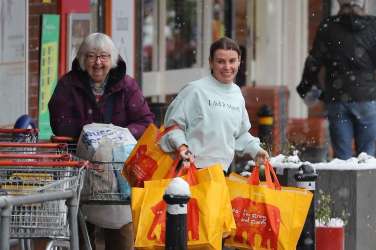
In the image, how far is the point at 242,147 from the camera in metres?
8.41

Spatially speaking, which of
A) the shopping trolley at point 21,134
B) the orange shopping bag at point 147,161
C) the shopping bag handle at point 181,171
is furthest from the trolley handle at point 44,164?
the shopping trolley at point 21,134

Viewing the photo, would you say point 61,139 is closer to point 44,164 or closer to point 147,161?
point 147,161

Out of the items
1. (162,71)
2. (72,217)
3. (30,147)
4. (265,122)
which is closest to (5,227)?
(72,217)

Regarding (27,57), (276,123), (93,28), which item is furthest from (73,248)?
(276,123)

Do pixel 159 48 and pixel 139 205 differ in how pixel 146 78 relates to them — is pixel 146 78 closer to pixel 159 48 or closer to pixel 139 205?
pixel 159 48

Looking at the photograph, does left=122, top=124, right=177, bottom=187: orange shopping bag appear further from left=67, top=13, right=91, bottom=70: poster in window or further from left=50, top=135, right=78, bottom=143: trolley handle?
left=67, top=13, right=91, bottom=70: poster in window

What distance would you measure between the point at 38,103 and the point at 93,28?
139 cm

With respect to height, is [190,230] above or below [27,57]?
below

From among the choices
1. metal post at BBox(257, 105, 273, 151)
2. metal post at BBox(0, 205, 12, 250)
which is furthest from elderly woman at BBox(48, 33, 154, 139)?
metal post at BBox(257, 105, 273, 151)

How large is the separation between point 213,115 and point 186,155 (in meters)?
0.43

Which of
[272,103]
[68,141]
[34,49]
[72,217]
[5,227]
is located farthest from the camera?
[272,103]

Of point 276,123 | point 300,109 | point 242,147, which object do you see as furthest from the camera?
point 300,109

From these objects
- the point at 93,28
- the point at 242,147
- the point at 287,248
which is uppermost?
the point at 93,28

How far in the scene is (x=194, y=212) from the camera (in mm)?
7609
